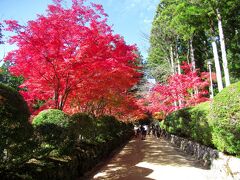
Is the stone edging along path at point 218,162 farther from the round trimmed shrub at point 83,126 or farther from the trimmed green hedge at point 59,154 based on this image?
the round trimmed shrub at point 83,126

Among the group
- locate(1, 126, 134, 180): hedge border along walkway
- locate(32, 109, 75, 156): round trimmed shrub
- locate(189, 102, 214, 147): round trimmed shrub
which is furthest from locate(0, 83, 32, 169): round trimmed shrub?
locate(189, 102, 214, 147): round trimmed shrub

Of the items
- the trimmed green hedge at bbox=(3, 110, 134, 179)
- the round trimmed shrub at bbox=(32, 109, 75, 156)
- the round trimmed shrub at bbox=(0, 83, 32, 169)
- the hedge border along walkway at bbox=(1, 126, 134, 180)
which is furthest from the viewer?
the round trimmed shrub at bbox=(32, 109, 75, 156)

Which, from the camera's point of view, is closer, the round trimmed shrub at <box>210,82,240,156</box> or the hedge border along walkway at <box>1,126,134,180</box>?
the hedge border along walkway at <box>1,126,134,180</box>

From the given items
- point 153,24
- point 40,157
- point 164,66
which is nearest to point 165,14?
point 153,24

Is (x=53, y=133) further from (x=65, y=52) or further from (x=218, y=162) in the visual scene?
(x=218, y=162)

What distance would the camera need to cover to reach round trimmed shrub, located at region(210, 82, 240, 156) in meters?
6.79

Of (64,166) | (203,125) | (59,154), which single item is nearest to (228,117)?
(203,125)

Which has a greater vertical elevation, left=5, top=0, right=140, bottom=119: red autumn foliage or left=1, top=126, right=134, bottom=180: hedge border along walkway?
left=5, top=0, right=140, bottom=119: red autumn foliage

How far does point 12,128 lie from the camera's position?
527 centimetres

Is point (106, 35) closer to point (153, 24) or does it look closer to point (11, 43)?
point (11, 43)

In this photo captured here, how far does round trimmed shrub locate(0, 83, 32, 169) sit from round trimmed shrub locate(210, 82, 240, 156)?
5.06 meters

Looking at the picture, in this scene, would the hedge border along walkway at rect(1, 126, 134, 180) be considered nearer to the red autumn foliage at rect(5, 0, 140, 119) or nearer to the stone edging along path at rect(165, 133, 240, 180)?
the red autumn foliage at rect(5, 0, 140, 119)

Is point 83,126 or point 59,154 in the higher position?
point 83,126

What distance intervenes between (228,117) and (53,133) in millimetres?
4840
